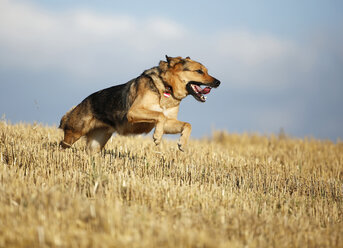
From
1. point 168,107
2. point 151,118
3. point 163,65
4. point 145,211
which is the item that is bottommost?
point 145,211

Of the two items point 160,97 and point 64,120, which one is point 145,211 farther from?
point 64,120

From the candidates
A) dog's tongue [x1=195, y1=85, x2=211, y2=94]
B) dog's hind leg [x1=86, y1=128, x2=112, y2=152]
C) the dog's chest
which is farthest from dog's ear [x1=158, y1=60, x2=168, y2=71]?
dog's hind leg [x1=86, y1=128, x2=112, y2=152]

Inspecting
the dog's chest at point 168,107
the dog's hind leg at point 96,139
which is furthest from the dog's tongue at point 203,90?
the dog's hind leg at point 96,139

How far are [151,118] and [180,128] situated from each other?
57 cm

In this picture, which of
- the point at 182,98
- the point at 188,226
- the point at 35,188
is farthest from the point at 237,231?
the point at 182,98

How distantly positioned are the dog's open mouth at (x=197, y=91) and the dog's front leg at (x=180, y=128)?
558mm

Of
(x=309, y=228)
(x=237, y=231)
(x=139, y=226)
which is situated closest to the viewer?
(x=139, y=226)

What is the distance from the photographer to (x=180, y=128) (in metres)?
6.97

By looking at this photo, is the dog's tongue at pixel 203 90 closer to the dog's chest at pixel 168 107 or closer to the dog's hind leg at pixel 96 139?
the dog's chest at pixel 168 107

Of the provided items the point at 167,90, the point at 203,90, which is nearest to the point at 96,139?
the point at 167,90

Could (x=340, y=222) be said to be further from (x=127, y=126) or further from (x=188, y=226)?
(x=127, y=126)

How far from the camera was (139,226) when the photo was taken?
3.53 m

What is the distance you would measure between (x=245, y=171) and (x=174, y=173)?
1.72 metres

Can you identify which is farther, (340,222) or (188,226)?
(340,222)
